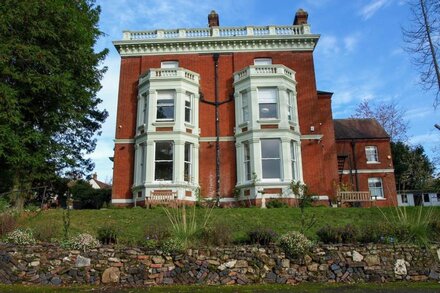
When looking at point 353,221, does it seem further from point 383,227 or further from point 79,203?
point 79,203

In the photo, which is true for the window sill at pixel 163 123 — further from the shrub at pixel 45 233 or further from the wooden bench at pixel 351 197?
the shrub at pixel 45 233

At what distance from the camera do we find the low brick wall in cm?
908

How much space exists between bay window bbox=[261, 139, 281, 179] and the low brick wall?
11235 millimetres

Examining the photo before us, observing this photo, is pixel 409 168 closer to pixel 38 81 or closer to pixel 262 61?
pixel 262 61

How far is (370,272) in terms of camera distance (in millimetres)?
9250

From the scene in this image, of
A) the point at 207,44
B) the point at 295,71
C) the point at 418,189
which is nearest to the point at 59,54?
the point at 207,44

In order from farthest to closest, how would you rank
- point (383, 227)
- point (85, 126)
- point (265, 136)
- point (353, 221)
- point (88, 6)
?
point (85, 126) < point (88, 6) < point (265, 136) < point (353, 221) < point (383, 227)

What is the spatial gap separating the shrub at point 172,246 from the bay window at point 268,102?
13.6m

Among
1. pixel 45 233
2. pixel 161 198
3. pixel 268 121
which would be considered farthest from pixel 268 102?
pixel 45 233

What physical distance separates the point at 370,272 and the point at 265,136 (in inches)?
492

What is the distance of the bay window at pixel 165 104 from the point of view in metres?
22.1

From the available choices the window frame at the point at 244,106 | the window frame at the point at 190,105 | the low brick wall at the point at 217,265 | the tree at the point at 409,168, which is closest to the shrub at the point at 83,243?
the low brick wall at the point at 217,265

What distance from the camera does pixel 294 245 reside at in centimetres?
941

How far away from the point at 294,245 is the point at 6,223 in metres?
9.16
